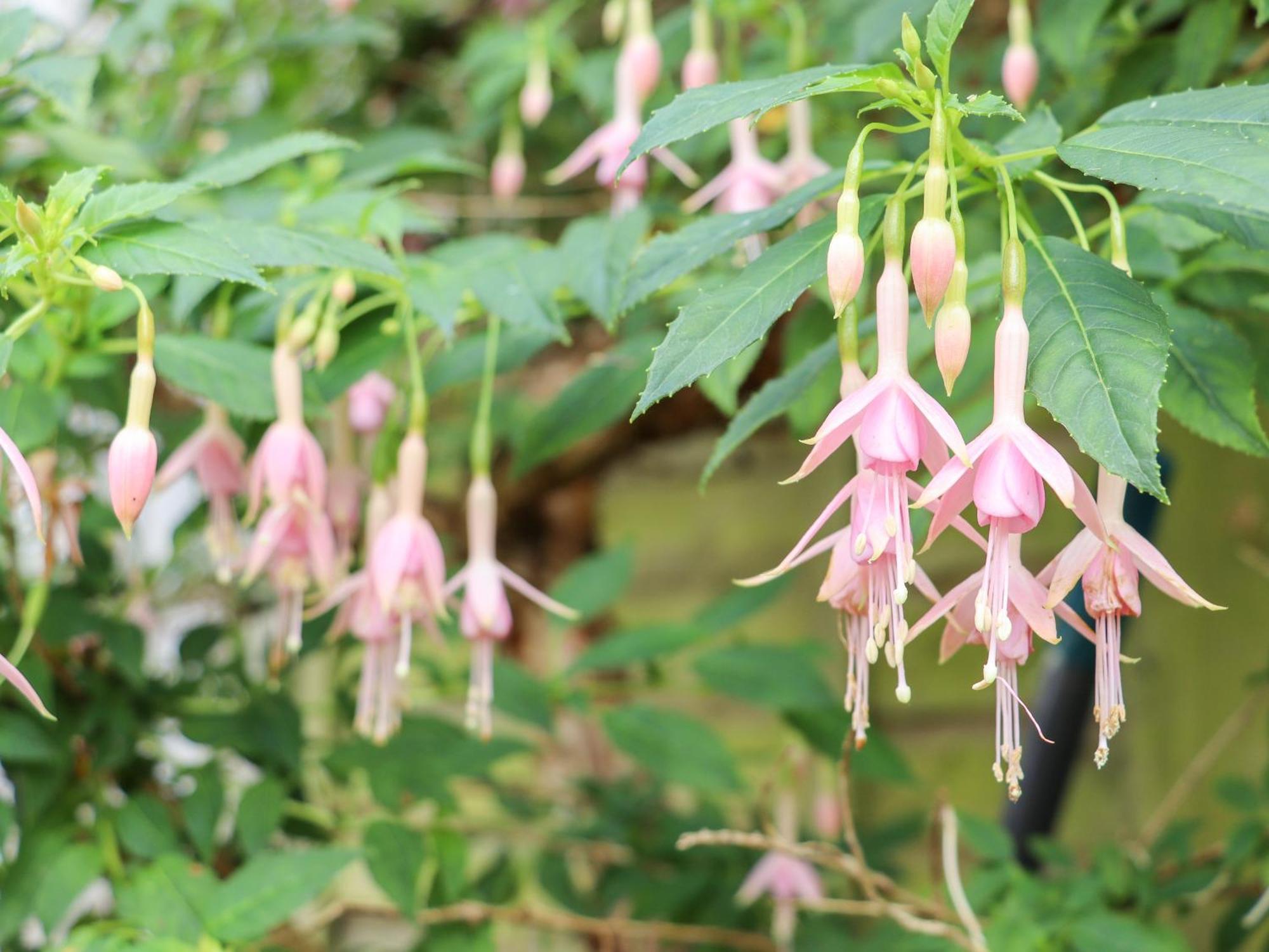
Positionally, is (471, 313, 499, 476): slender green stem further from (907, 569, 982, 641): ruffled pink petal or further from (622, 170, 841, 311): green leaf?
(907, 569, 982, 641): ruffled pink petal

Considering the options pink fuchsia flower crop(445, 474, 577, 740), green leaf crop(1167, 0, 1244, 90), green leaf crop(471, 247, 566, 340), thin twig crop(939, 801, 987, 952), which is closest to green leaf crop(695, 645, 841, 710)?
thin twig crop(939, 801, 987, 952)

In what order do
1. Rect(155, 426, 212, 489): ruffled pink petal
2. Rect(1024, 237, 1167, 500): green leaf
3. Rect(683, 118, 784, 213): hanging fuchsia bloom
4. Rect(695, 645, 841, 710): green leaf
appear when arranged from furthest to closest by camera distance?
1. Rect(695, 645, 841, 710): green leaf
2. Rect(683, 118, 784, 213): hanging fuchsia bloom
3. Rect(155, 426, 212, 489): ruffled pink petal
4. Rect(1024, 237, 1167, 500): green leaf

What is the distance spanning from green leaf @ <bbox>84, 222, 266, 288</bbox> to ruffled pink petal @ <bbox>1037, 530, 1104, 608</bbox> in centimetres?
37

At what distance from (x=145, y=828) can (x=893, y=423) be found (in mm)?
647

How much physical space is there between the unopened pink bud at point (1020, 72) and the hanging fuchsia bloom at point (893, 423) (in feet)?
1.43

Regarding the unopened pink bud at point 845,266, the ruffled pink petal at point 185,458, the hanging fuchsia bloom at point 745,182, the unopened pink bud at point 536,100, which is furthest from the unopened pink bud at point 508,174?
the unopened pink bud at point 845,266

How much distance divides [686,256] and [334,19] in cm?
99

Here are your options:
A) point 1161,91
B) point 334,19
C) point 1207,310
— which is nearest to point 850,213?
point 1207,310

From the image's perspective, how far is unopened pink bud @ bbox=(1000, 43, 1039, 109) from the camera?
89cm

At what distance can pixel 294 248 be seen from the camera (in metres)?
0.64

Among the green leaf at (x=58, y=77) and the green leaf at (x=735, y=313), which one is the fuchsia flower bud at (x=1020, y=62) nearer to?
the green leaf at (x=735, y=313)

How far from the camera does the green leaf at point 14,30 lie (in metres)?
0.73

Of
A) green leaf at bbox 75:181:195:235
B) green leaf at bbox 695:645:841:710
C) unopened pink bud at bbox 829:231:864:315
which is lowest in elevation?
green leaf at bbox 695:645:841:710

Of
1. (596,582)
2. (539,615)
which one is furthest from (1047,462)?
(539,615)
